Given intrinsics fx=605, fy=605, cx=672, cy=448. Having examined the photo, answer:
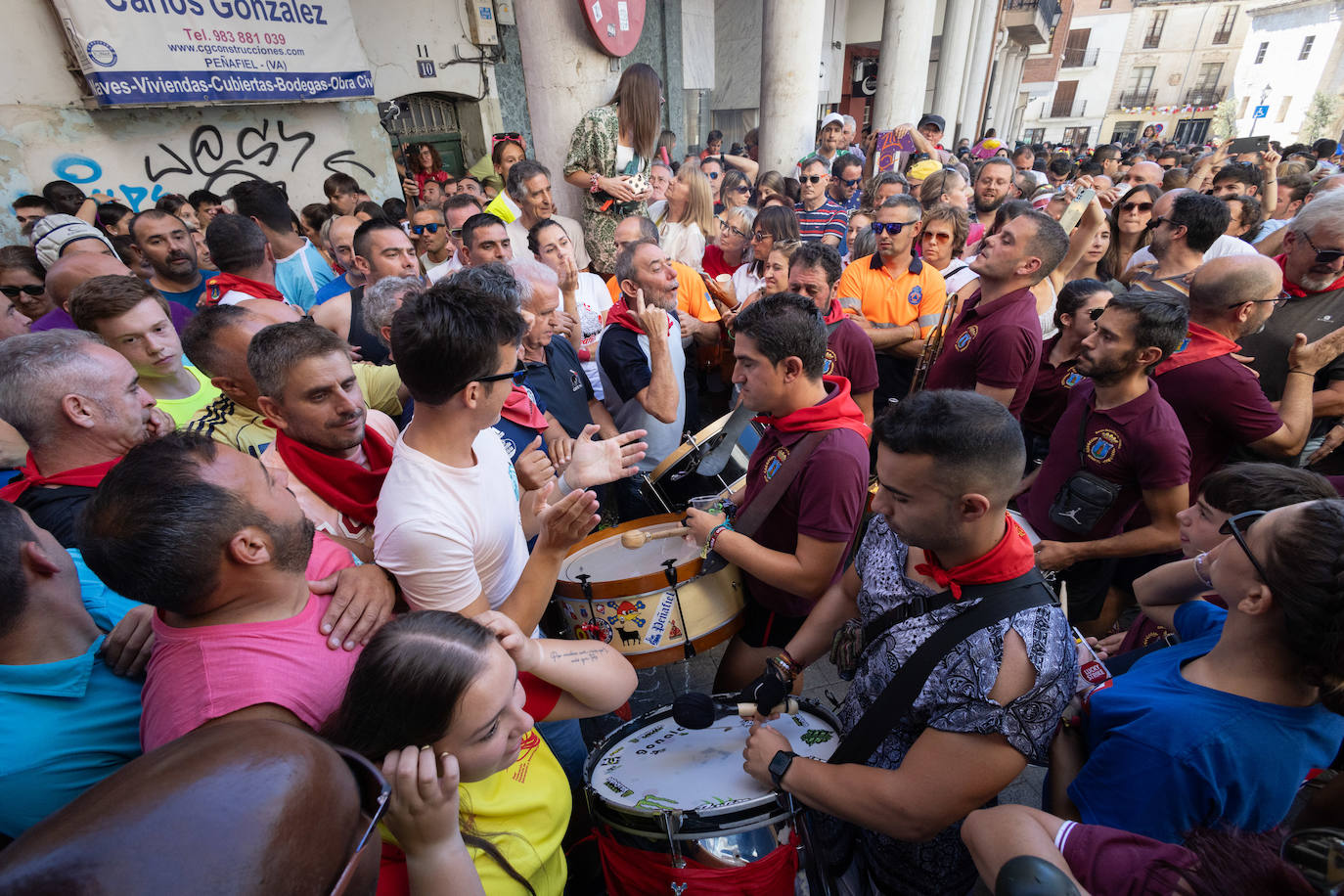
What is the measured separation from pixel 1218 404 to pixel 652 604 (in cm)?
280

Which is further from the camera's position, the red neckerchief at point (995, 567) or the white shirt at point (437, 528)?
the white shirt at point (437, 528)

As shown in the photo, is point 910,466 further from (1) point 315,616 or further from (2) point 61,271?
(2) point 61,271

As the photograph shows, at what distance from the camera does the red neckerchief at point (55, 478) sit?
1.98m

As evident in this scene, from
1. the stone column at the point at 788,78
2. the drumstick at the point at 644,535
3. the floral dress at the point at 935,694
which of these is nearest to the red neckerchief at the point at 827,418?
the floral dress at the point at 935,694

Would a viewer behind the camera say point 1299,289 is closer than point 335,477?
No

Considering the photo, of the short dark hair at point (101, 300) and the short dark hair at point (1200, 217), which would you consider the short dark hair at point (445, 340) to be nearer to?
the short dark hair at point (101, 300)

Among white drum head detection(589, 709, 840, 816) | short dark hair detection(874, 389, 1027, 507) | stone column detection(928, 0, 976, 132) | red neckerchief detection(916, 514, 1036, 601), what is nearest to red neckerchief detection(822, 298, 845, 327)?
short dark hair detection(874, 389, 1027, 507)

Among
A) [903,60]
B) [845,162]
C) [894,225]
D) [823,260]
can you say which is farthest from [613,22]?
[903,60]

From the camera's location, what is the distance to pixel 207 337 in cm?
255

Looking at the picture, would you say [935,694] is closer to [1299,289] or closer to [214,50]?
[1299,289]

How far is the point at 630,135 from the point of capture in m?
5.56

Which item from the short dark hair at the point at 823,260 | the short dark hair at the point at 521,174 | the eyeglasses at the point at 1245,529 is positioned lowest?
the eyeglasses at the point at 1245,529

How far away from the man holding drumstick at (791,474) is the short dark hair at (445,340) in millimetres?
1029

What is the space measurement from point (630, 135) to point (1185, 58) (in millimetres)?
58623
